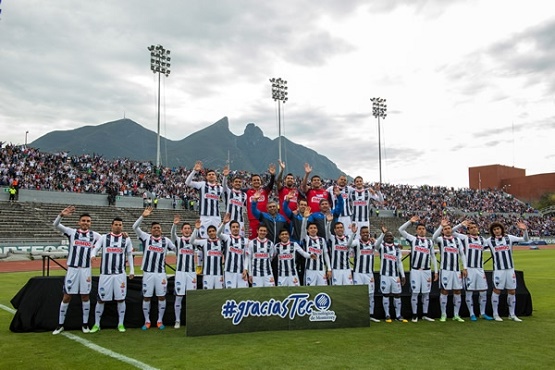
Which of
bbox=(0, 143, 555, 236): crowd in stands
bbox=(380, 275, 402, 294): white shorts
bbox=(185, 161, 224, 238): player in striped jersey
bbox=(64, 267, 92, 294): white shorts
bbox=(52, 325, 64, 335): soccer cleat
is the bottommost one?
bbox=(52, 325, 64, 335): soccer cleat

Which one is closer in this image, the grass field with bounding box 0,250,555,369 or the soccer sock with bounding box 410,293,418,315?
the grass field with bounding box 0,250,555,369

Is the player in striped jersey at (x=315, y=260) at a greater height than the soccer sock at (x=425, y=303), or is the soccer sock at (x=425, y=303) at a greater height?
the player in striped jersey at (x=315, y=260)

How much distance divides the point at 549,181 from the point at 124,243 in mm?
92672

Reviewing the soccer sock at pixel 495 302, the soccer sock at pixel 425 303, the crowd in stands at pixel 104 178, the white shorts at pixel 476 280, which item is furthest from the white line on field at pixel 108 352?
the crowd in stands at pixel 104 178

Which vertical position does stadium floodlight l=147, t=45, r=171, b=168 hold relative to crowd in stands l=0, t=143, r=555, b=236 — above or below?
above

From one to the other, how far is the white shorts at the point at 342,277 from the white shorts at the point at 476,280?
247cm

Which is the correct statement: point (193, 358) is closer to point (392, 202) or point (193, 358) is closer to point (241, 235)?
point (241, 235)

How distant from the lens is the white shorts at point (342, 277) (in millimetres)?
9336

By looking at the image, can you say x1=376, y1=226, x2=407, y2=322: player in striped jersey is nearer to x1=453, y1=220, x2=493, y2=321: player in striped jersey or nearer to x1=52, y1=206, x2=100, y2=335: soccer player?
x1=453, y1=220, x2=493, y2=321: player in striped jersey

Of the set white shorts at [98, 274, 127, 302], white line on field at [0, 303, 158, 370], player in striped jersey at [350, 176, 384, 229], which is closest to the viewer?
white line on field at [0, 303, 158, 370]

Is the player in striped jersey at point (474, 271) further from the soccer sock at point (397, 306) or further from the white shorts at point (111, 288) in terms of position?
the white shorts at point (111, 288)

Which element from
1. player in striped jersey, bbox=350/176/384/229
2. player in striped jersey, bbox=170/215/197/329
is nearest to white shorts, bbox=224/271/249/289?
player in striped jersey, bbox=170/215/197/329

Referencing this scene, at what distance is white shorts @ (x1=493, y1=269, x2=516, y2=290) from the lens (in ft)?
30.4

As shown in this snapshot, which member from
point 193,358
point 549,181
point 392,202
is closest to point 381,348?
point 193,358
